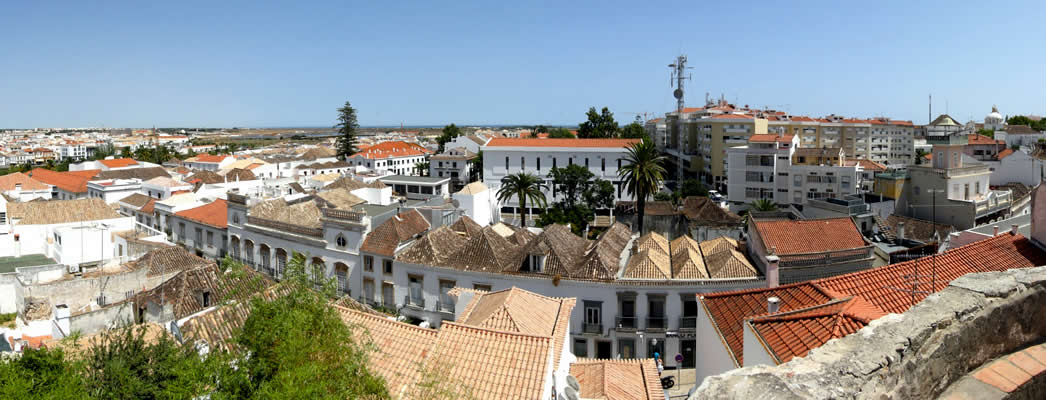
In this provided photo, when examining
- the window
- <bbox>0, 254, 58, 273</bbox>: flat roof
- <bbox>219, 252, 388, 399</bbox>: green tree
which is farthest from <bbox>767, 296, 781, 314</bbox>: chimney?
<bbox>0, 254, 58, 273</bbox>: flat roof

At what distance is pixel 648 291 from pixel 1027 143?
6660cm

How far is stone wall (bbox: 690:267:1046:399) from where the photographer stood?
14.8 feet

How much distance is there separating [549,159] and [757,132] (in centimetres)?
2267

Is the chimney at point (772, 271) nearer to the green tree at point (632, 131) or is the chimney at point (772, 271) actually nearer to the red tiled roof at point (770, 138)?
the red tiled roof at point (770, 138)

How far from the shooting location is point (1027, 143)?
A: 68188 millimetres

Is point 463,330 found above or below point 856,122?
below

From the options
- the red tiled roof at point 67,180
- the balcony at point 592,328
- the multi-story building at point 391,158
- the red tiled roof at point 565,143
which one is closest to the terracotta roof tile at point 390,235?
the balcony at point 592,328

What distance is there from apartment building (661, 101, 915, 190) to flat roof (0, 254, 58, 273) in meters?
56.9

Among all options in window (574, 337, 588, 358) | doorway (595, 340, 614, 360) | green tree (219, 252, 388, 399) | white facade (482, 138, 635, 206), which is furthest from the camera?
white facade (482, 138, 635, 206)

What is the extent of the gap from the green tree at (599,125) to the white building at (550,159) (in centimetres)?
2240

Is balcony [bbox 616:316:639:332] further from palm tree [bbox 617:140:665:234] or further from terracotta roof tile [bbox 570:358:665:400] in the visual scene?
palm tree [bbox 617:140:665:234]

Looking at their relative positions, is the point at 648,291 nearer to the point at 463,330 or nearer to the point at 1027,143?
the point at 463,330

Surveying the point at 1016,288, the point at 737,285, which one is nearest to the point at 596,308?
the point at 737,285

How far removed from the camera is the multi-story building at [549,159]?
57125mm
